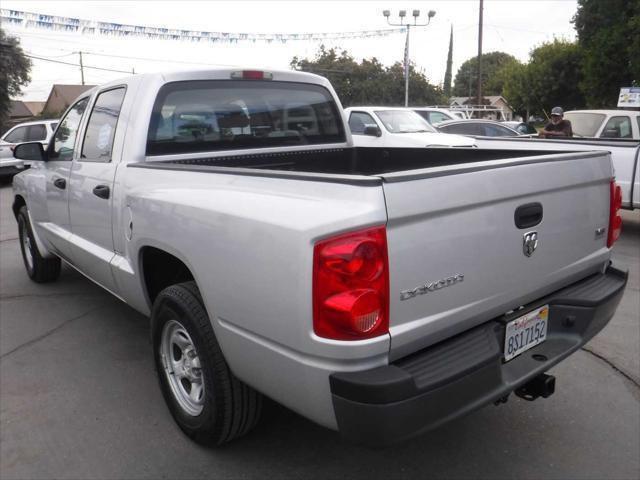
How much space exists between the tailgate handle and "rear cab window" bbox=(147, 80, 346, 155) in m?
2.04

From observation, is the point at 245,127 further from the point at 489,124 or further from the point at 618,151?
the point at 489,124

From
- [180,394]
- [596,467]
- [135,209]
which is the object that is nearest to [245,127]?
[135,209]

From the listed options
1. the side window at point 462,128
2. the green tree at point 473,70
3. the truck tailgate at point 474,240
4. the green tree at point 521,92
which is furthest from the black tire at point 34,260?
the green tree at point 473,70

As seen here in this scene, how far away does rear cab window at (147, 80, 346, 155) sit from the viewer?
3441mm

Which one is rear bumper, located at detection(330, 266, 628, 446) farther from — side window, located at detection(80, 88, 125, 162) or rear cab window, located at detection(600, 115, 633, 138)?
rear cab window, located at detection(600, 115, 633, 138)

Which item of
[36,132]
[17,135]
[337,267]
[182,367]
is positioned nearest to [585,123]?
[182,367]

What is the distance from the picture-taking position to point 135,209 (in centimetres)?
305

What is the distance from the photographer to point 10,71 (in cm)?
3303

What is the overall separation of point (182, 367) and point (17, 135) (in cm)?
1468

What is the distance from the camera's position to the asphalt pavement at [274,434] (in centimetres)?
271

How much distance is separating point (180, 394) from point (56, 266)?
326cm

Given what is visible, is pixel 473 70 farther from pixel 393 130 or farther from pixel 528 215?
pixel 528 215

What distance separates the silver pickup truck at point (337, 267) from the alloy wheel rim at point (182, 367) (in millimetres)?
12

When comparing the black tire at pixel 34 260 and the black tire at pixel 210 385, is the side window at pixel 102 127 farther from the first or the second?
the black tire at pixel 34 260
